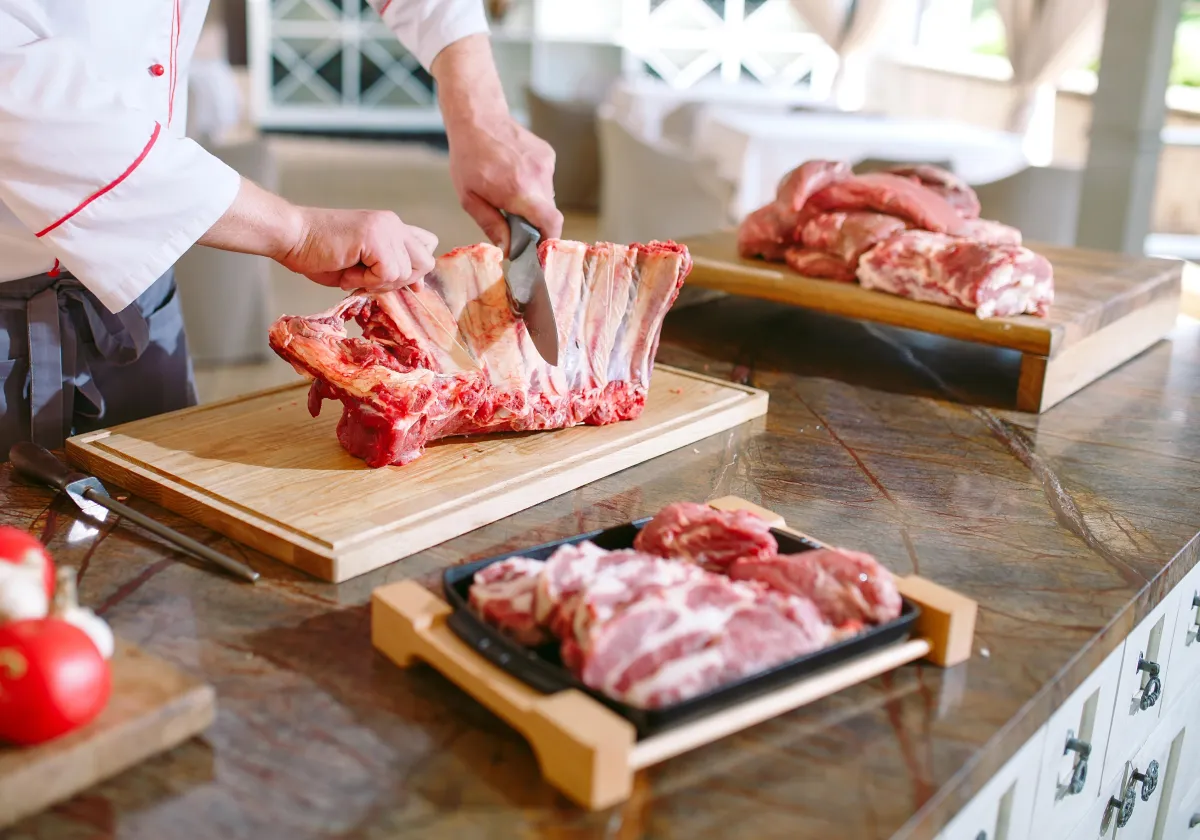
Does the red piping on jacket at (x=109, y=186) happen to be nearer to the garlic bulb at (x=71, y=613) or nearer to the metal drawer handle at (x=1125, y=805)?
the garlic bulb at (x=71, y=613)

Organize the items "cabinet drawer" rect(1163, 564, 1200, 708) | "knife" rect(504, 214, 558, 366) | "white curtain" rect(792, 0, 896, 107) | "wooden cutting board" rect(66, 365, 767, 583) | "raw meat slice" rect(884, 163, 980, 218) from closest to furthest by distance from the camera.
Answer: "wooden cutting board" rect(66, 365, 767, 583) → "cabinet drawer" rect(1163, 564, 1200, 708) → "knife" rect(504, 214, 558, 366) → "raw meat slice" rect(884, 163, 980, 218) → "white curtain" rect(792, 0, 896, 107)

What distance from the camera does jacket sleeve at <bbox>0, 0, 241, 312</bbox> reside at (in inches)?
51.6

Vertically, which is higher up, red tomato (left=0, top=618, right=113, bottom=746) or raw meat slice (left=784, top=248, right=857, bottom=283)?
raw meat slice (left=784, top=248, right=857, bottom=283)

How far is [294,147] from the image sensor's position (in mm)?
10086

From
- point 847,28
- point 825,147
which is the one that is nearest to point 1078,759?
point 825,147

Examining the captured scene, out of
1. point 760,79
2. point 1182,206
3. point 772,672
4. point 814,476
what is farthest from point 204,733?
point 760,79

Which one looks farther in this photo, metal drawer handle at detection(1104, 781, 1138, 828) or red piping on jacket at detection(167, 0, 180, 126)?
red piping on jacket at detection(167, 0, 180, 126)

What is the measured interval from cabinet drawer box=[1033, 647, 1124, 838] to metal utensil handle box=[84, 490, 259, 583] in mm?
822

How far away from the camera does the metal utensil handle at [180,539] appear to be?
3.99ft

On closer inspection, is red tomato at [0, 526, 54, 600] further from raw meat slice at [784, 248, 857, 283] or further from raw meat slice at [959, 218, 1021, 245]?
raw meat slice at [959, 218, 1021, 245]

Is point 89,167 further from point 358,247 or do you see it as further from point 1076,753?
point 1076,753

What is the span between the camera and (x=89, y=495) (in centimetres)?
135

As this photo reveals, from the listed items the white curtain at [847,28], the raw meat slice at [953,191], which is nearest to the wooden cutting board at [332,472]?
the raw meat slice at [953,191]

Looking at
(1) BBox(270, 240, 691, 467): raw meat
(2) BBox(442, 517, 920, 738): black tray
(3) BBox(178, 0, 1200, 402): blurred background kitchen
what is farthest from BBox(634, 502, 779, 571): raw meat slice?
(3) BBox(178, 0, 1200, 402): blurred background kitchen
